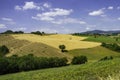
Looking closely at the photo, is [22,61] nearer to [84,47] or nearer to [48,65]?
[48,65]

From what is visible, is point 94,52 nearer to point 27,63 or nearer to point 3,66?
point 27,63

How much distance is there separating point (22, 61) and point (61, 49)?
3406 cm

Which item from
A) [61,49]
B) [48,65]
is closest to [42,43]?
[61,49]

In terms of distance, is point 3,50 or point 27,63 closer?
point 27,63

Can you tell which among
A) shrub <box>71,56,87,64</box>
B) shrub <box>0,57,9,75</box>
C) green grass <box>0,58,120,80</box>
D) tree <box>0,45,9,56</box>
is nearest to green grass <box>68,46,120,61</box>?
shrub <box>71,56,87,64</box>

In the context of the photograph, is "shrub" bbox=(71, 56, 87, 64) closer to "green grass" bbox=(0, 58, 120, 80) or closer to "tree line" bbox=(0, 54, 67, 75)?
"tree line" bbox=(0, 54, 67, 75)

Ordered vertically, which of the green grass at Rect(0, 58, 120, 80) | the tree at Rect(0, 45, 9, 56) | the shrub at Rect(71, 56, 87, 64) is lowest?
the shrub at Rect(71, 56, 87, 64)

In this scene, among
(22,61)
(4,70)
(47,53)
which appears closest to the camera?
(4,70)

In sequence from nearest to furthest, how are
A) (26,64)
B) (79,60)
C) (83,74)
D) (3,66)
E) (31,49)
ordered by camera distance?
(83,74)
(3,66)
(26,64)
(79,60)
(31,49)

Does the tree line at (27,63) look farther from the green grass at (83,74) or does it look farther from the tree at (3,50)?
the green grass at (83,74)

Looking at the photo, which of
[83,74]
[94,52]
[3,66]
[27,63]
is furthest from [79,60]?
[83,74]

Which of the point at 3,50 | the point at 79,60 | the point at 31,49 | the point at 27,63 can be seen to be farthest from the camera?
the point at 3,50

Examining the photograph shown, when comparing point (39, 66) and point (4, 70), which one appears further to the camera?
point (39, 66)

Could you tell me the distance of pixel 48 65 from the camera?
3214 inches
